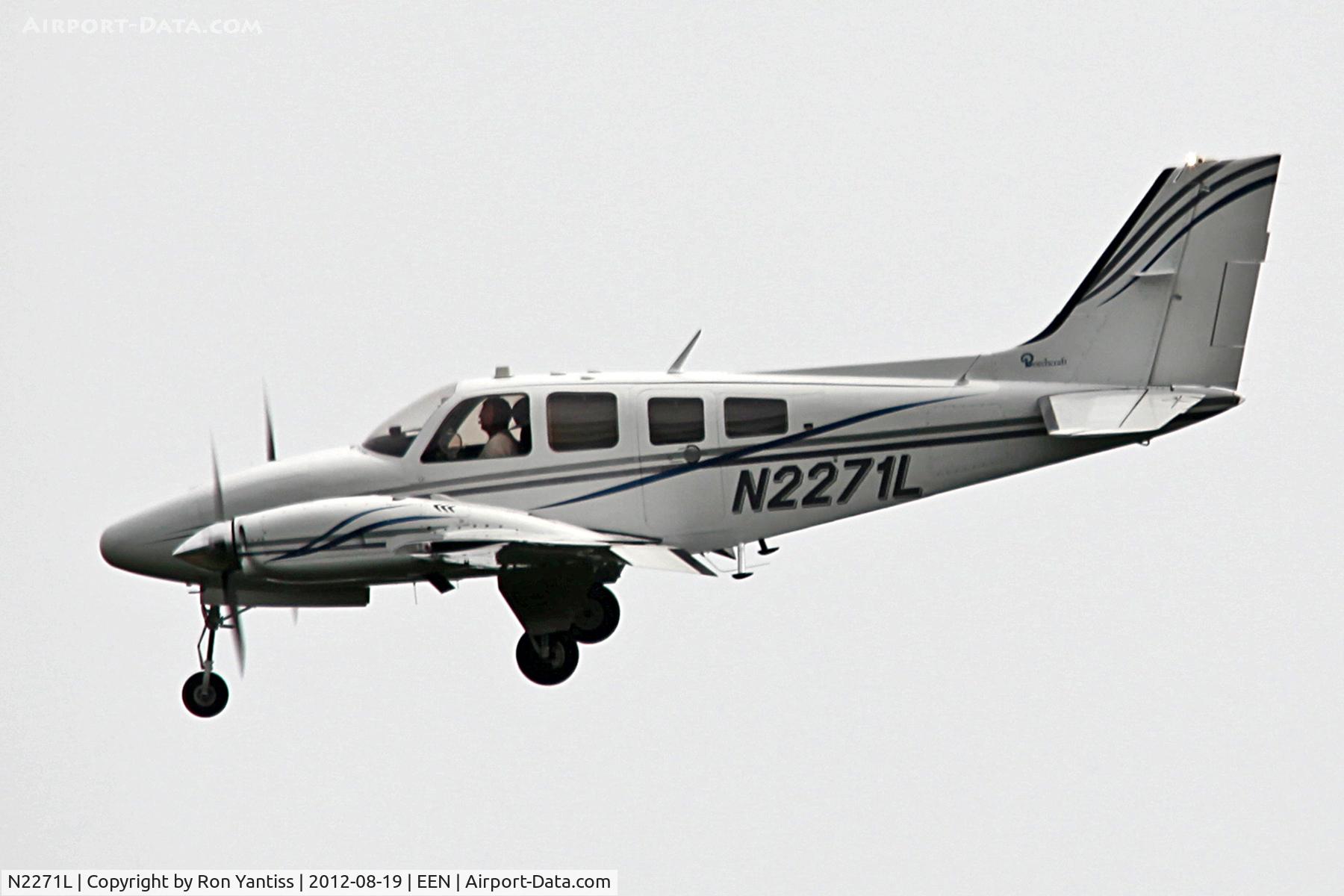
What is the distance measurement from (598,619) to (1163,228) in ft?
21.1

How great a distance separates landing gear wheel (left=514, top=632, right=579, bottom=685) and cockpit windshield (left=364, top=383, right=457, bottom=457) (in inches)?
81.6

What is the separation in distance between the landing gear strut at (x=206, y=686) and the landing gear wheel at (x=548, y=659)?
2.60 m

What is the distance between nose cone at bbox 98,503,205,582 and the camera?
1727cm

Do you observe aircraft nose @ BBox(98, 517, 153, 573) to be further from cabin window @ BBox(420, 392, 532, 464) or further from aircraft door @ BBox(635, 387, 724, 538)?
aircraft door @ BBox(635, 387, 724, 538)

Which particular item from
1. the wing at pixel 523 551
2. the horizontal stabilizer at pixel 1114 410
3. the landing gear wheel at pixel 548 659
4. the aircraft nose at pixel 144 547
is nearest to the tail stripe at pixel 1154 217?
the horizontal stabilizer at pixel 1114 410

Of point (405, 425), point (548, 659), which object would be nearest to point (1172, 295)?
point (548, 659)

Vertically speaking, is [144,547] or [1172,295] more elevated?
[1172,295]

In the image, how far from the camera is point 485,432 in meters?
17.3

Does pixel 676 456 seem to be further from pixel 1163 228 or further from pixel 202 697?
pixel 1163 228

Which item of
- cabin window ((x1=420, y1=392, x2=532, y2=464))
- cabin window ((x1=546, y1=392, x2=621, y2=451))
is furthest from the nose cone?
cabin window ((x1=546, y1=392, x2=621, y2=451))

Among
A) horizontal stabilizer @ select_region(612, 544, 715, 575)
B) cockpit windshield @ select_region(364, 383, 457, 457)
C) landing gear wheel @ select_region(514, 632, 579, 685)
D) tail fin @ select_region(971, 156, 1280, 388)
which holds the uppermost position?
tail fin @ select_region(971, 156, 1280, 388)

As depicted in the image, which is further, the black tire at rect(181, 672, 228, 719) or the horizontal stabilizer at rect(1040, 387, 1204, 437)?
the black tire at rect(181, 672, 228, 719)

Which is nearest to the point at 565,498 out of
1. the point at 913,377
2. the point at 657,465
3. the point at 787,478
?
the point at 657,465

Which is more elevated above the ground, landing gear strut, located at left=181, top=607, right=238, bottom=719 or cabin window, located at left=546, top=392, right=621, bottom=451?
cabin window, located at left=546, top=392, right=621, bottom=451
